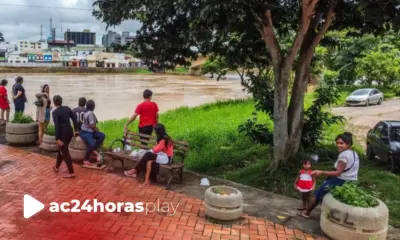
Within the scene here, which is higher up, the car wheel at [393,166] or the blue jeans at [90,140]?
the blue jeans at [90,140]

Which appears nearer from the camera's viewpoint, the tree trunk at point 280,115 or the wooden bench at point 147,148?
the wooden bench at point 147,148

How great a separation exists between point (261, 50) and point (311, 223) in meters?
4.80

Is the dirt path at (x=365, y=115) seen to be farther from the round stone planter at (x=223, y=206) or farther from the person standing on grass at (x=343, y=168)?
the round stone planter at (x=223, y=206)

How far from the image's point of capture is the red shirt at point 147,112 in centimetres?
805

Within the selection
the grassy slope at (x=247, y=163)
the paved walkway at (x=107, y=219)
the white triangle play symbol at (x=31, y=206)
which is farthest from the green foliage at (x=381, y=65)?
the white triangle play symbol at (x=31, y=206)

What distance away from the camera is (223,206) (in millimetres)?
5422

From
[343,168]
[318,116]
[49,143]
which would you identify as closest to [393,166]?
[318,116]

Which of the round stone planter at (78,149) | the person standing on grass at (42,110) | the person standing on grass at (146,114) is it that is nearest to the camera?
the person standing on grass at (146,114)

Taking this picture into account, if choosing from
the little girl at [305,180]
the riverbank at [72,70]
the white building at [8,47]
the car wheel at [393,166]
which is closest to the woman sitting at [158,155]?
the little girl at [305,180]

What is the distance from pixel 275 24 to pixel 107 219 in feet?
19.2

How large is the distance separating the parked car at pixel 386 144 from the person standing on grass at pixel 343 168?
433 centimetres

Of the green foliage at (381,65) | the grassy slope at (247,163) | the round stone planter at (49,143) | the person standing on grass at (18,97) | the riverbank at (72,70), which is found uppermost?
the green foliage at (381,65)

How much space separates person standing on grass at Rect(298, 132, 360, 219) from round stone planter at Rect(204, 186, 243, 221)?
116 cm

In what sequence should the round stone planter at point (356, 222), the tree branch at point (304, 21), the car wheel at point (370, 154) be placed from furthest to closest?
the car wheel at point (370, 154), the tree branch at point (304, 21), the round stone planter at point (356, 222)
